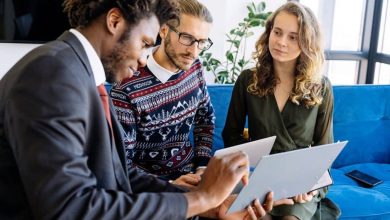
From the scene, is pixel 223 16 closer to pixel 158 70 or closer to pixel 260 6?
pixel 260 6

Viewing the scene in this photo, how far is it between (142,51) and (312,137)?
1077mm

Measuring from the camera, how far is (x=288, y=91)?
1744mm

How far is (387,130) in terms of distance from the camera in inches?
93.7

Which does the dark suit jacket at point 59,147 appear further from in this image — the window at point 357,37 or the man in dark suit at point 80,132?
the window at point 357,37

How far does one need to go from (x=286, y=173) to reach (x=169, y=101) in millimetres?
592

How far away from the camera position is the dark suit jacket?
0.69 m

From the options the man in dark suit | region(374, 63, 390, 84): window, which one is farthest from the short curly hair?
region(374, 63, 390, 84): window

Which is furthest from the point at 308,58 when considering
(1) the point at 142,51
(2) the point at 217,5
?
(2) the point at 217,5

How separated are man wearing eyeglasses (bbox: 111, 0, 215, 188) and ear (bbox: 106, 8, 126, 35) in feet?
1.71

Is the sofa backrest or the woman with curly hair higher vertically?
the woman with curly hair

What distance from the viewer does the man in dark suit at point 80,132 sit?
69 cm

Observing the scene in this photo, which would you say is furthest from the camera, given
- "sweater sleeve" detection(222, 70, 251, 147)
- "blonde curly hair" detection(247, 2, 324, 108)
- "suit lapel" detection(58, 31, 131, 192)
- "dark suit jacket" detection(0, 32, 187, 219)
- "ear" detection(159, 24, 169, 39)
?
"sweater sleeve" detection(222, 70, 251, 147)

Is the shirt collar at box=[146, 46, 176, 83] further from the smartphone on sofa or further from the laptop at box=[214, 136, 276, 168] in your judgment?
the smartphone on sofa

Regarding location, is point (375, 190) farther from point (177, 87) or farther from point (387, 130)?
point (177, 87)
